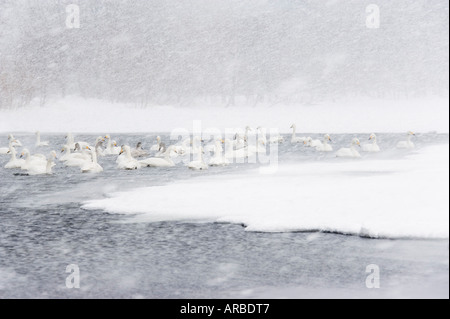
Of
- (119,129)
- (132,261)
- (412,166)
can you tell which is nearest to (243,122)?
(119,129)

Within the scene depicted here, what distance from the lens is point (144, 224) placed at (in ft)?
36.0

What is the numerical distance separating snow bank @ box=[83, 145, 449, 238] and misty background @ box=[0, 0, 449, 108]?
63.7 meters

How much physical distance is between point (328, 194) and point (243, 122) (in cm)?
5079

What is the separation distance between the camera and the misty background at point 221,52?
88.4 m

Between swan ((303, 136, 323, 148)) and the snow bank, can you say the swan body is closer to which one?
the snow bank

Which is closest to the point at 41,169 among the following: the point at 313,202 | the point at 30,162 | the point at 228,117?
the point at 30,162

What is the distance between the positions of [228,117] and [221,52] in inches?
1464

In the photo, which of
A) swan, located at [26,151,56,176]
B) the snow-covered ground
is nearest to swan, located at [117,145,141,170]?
swan, located at [26,151,56,176]

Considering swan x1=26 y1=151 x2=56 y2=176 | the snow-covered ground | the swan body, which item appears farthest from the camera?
the snow-covered ground

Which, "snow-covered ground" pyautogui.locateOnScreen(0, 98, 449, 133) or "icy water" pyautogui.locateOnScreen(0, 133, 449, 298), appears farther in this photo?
"snow-covered ground" pyautogui.locateOnScreen(0, 98, 449, 133)

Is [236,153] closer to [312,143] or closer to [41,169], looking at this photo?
[312,143]

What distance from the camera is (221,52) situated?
105 metres

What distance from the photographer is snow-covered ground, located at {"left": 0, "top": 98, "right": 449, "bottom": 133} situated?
55000 millimetres

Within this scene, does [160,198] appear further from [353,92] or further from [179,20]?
[179,20]
